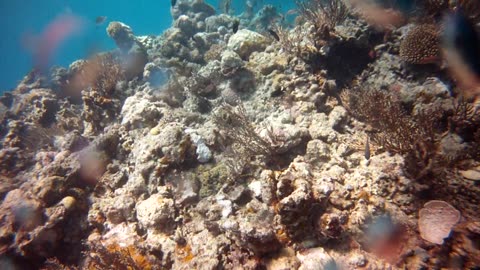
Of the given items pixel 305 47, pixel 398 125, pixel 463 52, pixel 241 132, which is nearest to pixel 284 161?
pixel 241 132

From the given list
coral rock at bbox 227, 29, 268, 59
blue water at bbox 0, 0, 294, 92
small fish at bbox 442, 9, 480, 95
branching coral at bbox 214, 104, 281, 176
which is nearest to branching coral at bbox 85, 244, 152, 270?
branching coral at bbox 214, 104, 281, 176

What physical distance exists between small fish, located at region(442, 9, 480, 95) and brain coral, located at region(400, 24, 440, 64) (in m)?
0.17

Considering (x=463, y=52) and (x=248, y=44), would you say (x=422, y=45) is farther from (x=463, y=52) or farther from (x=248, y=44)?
(x=248, y=44)

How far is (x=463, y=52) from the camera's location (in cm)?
439

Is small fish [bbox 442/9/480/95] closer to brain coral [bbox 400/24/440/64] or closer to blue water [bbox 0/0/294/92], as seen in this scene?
brain coral [bbox 400/24/440/64]

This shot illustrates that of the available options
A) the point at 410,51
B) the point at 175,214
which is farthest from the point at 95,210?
the point at 410,51

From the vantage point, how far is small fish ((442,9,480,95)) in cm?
409

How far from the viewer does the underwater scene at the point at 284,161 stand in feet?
11.1

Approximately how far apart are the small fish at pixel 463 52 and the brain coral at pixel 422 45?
173 millimetres

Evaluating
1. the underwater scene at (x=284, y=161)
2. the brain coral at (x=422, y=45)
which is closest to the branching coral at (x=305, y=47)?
the underwater scene at (x=284, y=161)

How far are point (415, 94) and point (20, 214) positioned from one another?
7789 mm

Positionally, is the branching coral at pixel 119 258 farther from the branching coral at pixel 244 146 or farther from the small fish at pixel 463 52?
the small fish at pixel 463 52

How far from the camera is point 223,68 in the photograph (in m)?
7.05

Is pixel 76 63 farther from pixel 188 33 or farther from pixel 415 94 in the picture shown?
pixel 415 94
